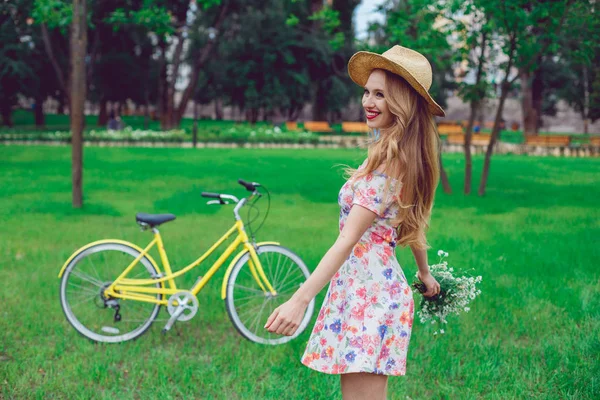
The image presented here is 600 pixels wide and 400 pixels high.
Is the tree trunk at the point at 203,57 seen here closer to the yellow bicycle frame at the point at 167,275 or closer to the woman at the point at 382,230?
the yellow bicycle frame at the point at 167,275

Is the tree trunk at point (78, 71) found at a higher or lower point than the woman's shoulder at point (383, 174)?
higher

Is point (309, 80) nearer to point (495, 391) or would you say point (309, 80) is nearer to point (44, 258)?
point (44, 258)

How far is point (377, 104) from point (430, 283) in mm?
958

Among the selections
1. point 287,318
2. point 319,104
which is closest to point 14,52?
point 319,104

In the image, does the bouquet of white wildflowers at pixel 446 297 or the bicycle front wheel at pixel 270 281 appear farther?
A: the bicycle front wheel at pixel 270 281

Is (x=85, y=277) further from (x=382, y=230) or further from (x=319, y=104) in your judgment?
(x=319, y=104)

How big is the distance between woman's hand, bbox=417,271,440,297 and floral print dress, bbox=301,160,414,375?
41cm

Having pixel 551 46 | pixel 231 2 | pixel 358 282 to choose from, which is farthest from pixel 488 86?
pixel 231 2

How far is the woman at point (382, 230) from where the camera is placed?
2723mm

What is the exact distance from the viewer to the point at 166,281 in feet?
19.3

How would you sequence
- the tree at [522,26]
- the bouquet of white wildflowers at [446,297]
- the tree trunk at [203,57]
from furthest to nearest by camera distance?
the tree trunk at [203,57] → the tree at [522,26] → the bouquet of white wildflowers at [446,297]

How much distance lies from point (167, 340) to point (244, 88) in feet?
157

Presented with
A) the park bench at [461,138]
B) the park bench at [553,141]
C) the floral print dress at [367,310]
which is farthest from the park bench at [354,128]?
the floral print dress at [367,310]

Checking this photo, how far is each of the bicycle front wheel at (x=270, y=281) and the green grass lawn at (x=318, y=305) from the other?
0.14m
